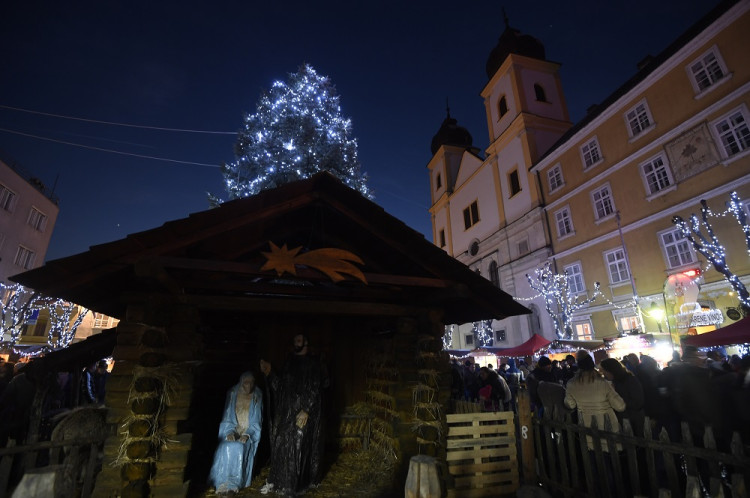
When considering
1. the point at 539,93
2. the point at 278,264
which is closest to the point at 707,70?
the point at 539,93

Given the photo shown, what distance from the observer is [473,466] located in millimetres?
5535

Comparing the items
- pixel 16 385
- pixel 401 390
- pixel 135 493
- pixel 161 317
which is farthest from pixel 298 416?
pixel 16 385

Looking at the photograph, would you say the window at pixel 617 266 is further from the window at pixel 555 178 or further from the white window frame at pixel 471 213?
the white window frame at pixel 471 213

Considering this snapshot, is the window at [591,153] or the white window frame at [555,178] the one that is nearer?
the window at [591,153]

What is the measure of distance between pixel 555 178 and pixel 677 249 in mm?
9705

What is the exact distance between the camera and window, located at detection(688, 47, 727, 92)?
51.2 feet

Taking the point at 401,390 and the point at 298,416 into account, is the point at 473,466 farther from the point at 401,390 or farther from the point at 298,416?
the point at 298,416

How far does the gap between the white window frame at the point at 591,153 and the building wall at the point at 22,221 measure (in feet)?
130

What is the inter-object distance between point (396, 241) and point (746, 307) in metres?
12.7

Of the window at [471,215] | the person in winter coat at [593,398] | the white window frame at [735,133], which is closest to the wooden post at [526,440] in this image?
the person in winter coat at [593,398]

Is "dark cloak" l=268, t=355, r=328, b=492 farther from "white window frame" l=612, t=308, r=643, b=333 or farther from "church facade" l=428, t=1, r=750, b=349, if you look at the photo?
"white window frame" l=612, t=308, r=643, b=333

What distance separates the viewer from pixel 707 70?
16.2 metres

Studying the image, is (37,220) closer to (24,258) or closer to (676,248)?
(24,258)

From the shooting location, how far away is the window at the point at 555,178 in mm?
24328
